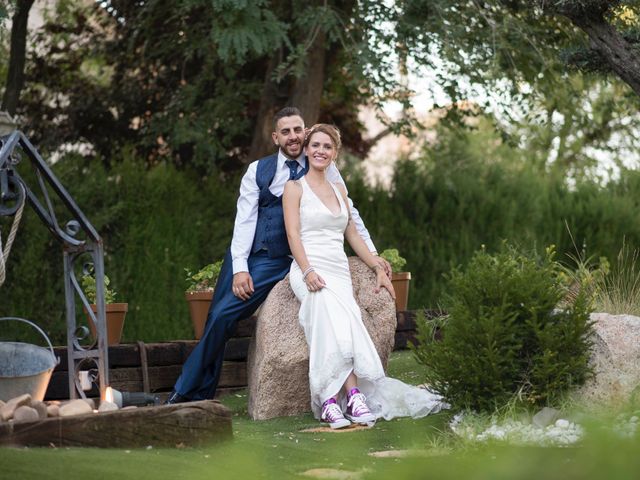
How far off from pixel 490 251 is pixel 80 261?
16.1 feet

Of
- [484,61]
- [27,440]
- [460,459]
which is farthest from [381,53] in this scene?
[460,459]

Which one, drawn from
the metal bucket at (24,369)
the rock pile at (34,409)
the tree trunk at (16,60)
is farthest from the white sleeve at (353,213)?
the tree trunk at (16,60)

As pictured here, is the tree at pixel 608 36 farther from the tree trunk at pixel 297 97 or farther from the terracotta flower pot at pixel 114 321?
the terracotta flower pot at pixel 114 321

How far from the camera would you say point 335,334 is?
18.6 ft

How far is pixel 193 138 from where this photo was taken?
988 cm

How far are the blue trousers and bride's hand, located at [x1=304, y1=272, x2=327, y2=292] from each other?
0.46m

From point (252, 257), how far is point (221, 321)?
0.50 metres

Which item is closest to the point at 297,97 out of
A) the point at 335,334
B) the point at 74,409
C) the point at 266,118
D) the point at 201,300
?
the point at 266,118

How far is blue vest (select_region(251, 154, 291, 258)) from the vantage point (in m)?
6.23

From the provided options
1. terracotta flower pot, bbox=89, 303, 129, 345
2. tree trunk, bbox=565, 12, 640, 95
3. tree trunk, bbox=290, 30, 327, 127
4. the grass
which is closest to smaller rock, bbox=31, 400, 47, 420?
the grass

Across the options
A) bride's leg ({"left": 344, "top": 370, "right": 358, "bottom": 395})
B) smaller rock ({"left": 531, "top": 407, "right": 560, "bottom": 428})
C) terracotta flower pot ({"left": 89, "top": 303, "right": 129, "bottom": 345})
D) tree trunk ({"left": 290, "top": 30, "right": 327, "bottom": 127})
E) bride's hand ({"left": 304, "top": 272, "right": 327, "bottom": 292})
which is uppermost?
tree trunk ({"left": 290, "top": 30, "right": 327, "bottom": 127})

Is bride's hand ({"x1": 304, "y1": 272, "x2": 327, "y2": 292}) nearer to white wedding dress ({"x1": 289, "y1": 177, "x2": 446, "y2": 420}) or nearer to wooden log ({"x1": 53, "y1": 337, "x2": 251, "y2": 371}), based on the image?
white wedding dress ({"x1": 289, "y1": 177, "x2": 446, "y2": 420})

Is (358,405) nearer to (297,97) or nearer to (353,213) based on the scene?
(353,213)

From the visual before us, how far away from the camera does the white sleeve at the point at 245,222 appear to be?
616 cm
